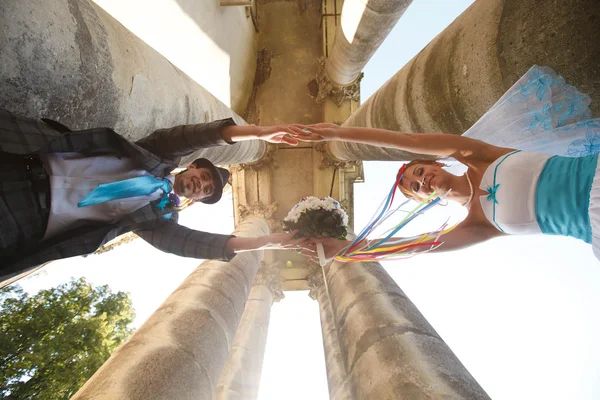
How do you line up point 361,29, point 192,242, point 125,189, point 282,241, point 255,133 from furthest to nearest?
point 361,29
point 282,241
point 255,133
point 192,242
point 125,189

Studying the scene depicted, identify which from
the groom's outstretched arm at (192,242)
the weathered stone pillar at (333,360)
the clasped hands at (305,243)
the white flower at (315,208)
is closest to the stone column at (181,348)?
the groom's outstretched arm at (192,242)

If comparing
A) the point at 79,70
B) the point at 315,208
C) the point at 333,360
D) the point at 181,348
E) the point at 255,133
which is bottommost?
the point at 333,360

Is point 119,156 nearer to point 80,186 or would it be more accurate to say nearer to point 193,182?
point 80,186

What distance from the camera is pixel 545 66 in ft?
5.35

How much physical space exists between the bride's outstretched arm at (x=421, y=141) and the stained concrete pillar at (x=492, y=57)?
0.19 meters

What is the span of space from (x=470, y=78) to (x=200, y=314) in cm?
330

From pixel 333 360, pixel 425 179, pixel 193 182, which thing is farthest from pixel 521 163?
pixel 333 360

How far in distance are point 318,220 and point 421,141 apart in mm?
1304

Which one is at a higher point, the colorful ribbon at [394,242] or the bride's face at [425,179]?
the bride's face at [425,179]

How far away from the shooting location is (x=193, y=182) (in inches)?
112

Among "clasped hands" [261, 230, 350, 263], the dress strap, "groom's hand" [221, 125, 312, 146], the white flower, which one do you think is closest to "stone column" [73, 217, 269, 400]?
"clasped hands" [261, 230, 350, 263]

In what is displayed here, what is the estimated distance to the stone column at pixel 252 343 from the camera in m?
5.64

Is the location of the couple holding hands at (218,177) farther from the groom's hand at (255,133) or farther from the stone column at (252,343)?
the stone column at (252,343)

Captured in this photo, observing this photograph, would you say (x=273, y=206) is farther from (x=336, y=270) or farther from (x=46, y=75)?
(x=46, y=75)
